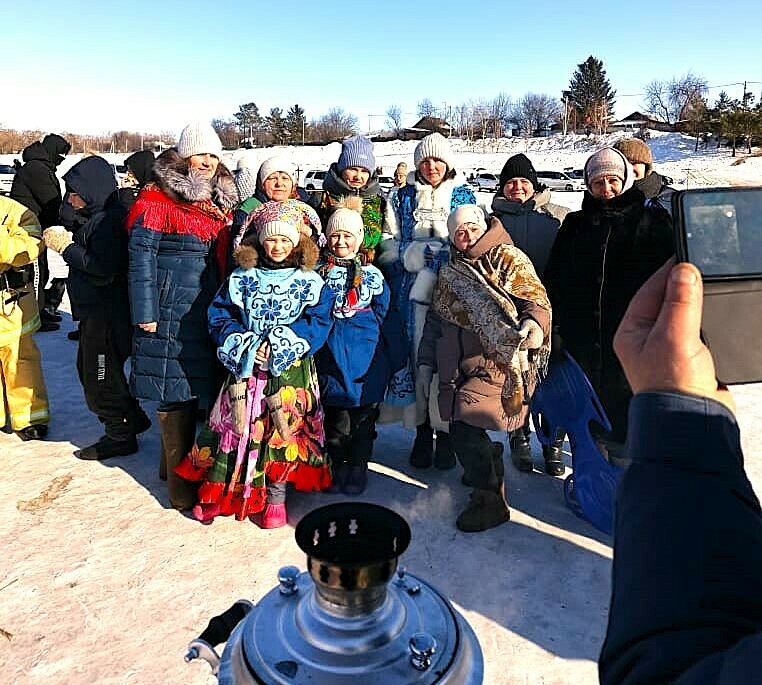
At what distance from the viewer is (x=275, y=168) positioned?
3.49m

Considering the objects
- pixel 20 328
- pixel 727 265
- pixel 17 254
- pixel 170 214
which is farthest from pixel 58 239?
pixel 727 265

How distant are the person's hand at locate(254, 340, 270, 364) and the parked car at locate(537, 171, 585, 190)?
20.2 meters

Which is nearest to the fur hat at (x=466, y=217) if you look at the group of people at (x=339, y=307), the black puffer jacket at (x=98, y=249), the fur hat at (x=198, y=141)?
the group of people at (x=339, y=307)

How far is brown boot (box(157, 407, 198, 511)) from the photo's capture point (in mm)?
3258

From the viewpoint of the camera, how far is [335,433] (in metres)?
3.46

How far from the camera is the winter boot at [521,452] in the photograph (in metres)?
3.76

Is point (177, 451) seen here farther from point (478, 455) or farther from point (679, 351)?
point (679, 351)

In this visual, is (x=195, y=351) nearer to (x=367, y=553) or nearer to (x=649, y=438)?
(x=367, y=553)

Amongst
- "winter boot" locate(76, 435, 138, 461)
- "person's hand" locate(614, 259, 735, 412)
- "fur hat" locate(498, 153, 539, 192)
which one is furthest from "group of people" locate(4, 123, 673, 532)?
"person's hand" locate(614, 259, 735, 412)

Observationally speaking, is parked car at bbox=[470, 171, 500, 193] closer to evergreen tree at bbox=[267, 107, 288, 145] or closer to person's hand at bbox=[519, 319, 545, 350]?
person's hand at bbox=[519, 319, 545, 350]

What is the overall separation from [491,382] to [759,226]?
6.68 feet

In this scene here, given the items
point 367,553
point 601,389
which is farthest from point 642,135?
point 367,553

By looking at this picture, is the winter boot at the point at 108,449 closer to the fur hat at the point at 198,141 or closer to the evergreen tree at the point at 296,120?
the fur hat at the point at 198,141

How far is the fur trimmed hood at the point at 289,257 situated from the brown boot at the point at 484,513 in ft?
4.75
